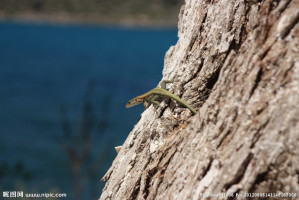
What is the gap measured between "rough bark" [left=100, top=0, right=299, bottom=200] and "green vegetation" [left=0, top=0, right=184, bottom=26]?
4994cm

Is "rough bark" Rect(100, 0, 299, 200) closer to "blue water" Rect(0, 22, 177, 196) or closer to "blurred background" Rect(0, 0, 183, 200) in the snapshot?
"blurred background" Rect(0, 0, 183, 200)

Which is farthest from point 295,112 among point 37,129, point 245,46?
point 37,129

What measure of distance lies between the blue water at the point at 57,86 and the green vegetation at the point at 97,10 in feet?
12.2

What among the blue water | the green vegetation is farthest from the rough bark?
the green vegetation

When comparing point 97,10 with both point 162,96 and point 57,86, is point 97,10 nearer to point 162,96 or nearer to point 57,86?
point 57,86

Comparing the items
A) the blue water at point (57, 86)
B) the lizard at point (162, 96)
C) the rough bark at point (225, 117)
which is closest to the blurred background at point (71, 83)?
the blue water at point (57, 86)

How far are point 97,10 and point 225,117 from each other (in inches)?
2158

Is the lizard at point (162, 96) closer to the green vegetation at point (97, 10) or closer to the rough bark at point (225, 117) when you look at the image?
the rough bark at point (225, 117)

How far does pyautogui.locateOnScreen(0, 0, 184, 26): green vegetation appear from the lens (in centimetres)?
5259

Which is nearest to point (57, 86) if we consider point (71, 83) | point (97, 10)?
point (71, 83)

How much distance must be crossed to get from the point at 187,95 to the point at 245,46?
71cm

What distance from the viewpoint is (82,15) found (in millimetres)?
→ 55125

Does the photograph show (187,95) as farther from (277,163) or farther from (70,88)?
(70,88)

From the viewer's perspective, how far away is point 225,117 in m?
2.23
